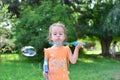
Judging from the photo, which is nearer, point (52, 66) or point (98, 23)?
point (52, 66)

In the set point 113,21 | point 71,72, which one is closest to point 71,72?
point 71,72

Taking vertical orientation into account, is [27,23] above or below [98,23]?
above

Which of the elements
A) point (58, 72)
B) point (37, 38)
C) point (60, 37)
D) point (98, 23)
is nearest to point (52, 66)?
point (58, 72)

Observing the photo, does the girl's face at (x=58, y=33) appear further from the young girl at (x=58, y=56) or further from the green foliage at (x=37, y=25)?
the green foliage at (x=37, y=25)

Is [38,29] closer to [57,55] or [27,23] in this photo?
[27,23]

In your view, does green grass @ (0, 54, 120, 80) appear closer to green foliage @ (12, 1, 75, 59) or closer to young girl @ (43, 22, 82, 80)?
green foliage @ (12, 1, 75, 59)

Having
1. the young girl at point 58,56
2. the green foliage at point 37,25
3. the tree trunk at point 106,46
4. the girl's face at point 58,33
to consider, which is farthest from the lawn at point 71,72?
the tree trunk at point 106,46

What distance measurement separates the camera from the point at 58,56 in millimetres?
4047

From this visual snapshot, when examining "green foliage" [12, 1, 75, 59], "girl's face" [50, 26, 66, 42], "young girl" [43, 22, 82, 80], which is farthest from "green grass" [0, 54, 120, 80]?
"girl's face" [50, 26, 66, 42]

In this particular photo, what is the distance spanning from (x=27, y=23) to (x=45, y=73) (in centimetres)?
1152

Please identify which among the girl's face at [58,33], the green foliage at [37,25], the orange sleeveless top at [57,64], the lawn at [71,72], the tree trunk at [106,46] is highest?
the girl's face at [58,33]

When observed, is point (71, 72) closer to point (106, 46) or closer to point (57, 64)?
point (57, 64)

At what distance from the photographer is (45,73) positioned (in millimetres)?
4020

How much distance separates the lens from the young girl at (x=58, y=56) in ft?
13.1
